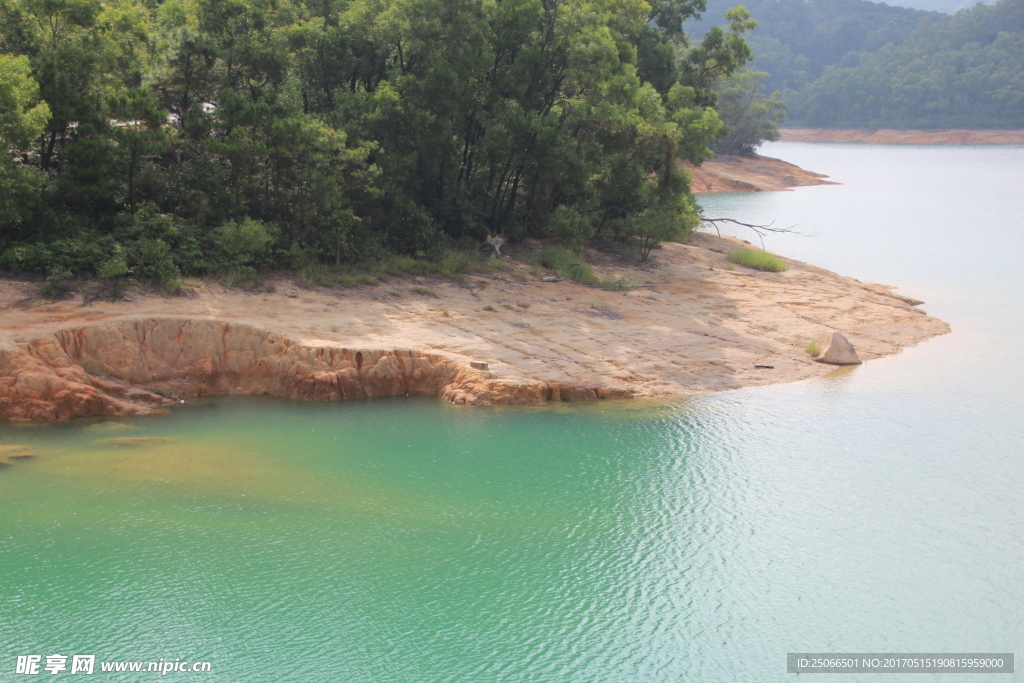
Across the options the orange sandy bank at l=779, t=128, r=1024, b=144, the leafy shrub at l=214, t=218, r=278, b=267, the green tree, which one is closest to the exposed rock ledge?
the leafy shrub at l=214, t=218, r=278, b=267

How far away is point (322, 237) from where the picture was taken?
16.3 metres

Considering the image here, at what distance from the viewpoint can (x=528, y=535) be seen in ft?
30.0

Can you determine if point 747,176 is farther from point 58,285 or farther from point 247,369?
point 58,285

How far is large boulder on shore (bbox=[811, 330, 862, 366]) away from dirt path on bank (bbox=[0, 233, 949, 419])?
358 millimetres

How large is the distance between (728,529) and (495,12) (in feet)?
39.8

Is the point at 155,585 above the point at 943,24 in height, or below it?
below

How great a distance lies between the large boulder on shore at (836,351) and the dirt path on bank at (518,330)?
358 mm

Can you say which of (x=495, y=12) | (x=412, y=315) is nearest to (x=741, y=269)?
(x=495, y=12)

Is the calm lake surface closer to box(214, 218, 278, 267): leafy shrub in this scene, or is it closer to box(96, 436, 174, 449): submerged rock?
box(96, 436, 174, 449): submerged rock

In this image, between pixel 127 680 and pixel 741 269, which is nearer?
pixel 127 680

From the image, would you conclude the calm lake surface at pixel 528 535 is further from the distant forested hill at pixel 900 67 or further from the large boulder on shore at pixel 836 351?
the distant forested hill at pixel 900 67

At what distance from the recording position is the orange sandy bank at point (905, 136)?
90.9 metres

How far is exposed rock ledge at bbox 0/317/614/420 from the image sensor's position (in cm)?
1211

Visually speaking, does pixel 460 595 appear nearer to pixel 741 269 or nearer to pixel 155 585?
pixel 155 585
